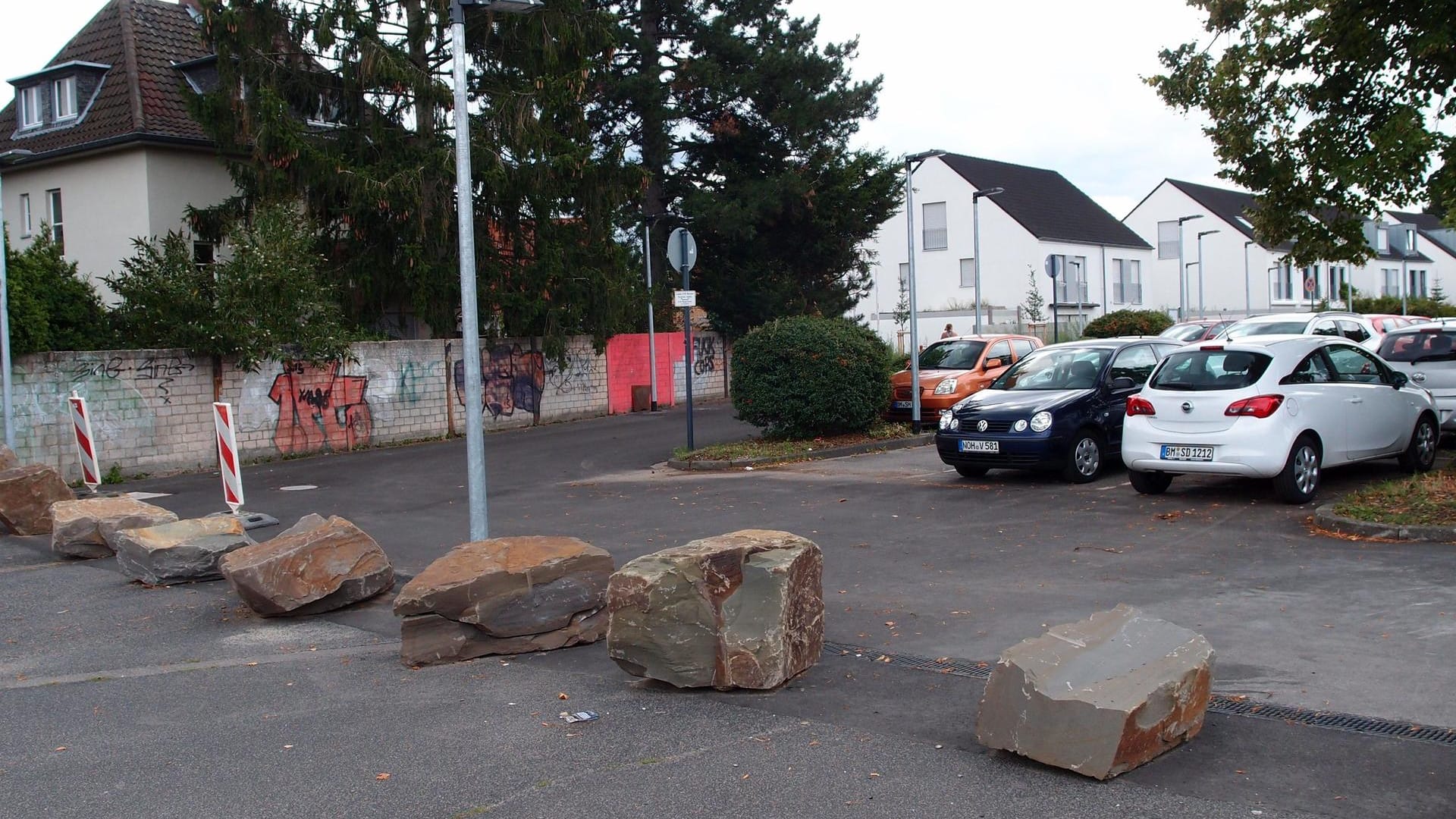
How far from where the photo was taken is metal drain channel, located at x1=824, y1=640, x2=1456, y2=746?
5258 millimetres

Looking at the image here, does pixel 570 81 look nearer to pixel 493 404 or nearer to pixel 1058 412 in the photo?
pixel 493 404

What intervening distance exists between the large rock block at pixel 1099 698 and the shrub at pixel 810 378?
13.0 metres

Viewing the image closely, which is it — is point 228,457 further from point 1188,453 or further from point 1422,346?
point 1422,346

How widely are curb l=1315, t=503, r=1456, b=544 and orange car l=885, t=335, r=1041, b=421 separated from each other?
384 inches

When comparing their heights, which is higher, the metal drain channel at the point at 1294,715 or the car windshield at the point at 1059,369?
the car windshield at the point at 1059,369

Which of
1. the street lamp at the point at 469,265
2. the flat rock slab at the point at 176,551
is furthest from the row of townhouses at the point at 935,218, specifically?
the flat rock slab at the point at 176,551

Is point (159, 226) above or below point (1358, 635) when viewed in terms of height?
above

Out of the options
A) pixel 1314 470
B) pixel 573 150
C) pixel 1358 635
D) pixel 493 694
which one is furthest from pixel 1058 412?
pixel 573 150

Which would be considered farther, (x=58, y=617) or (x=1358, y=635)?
(x=58, y=617)

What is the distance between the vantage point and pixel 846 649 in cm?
718

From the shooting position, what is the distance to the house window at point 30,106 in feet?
98.3

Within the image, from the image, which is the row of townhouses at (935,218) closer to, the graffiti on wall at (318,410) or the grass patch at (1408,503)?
the grass patch at (1408,503)

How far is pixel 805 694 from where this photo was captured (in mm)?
6348

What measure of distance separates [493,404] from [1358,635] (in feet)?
70.7
